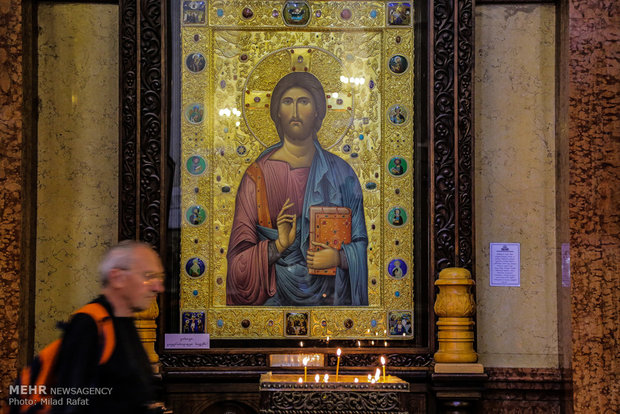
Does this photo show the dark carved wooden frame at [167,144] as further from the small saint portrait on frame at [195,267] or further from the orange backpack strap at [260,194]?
the orange backpack strap at [260,194]

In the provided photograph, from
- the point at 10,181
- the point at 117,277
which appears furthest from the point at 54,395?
the point at 10,181

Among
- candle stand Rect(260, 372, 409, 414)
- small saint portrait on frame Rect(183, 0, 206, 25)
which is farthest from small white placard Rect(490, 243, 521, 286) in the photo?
small saint portrait on frame Rect(183, 0, 206, 25)

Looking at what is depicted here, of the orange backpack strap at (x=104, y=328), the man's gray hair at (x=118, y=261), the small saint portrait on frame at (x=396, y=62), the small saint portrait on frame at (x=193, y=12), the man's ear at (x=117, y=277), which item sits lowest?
the orange backpack strap at (x=104, y=328)

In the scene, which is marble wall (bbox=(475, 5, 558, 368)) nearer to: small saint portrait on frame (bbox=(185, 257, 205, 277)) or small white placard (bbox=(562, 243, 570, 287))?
small white placard (bbox=(562, 243, 570, 287))

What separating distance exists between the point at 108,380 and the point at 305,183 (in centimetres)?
281

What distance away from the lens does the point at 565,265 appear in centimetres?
533

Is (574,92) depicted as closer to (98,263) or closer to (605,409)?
(605,409)

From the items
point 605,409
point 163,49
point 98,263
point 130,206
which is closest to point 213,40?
point 163,49

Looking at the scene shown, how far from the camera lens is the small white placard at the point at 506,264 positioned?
5562mm

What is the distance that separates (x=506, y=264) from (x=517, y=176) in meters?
0.63

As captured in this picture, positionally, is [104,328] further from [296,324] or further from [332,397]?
[296,324]

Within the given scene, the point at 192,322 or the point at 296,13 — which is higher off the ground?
the point at 296,13

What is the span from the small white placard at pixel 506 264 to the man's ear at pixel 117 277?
3195 millimetres

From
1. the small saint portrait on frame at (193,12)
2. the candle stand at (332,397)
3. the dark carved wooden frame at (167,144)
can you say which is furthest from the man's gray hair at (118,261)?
the small saint portrait on frame at (193,12)
